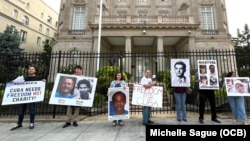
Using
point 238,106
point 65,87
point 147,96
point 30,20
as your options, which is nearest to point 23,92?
point 65,87

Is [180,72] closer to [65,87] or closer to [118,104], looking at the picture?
[118,104]

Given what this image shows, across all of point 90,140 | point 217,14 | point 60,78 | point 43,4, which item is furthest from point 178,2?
point 43,4

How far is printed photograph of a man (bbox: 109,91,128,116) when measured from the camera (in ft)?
22.0

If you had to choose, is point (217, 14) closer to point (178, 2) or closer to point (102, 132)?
point (178, 2)

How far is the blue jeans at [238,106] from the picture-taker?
21.0 feet

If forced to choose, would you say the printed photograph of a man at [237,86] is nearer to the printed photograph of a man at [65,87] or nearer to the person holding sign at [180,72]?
the person holding sign at [180,72]

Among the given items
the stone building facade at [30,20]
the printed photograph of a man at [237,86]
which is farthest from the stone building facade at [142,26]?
the printed photograph of a man at [237,86]

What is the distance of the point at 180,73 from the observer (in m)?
7.27

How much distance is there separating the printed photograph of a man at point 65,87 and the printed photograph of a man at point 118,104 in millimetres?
1694

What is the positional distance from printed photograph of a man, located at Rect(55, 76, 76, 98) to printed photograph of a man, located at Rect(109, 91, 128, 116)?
1.69 meters

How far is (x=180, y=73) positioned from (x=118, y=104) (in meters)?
2.82

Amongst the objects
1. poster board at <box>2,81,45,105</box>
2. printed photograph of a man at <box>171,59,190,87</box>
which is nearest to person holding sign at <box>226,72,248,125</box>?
printed photograph of a man at <box>171,59,190,87</box>

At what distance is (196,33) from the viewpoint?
22.5 m

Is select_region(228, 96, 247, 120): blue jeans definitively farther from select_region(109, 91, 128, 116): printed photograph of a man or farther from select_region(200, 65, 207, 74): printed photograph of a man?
select_region(109, 91, 128, 116): printed photograph of a man
